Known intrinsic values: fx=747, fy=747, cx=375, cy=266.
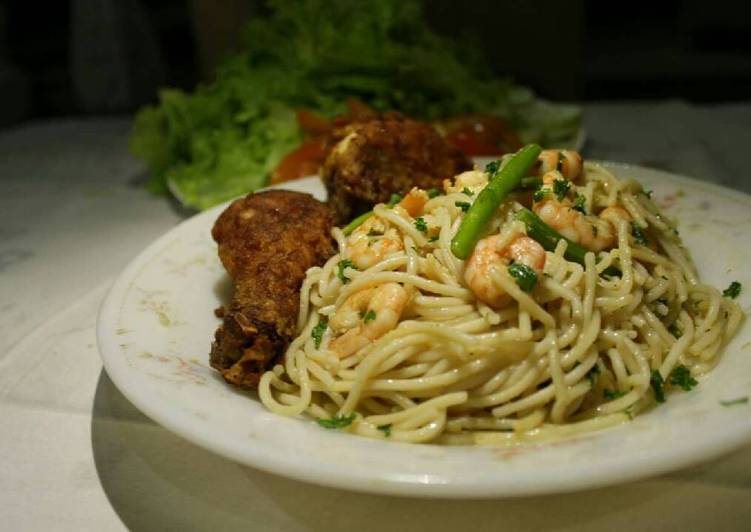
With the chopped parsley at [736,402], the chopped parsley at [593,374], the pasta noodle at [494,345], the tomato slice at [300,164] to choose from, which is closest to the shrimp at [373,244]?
the pasta noodle at [494,345]

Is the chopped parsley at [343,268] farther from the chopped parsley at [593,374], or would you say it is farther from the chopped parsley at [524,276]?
the chopped parsley at [593,374]

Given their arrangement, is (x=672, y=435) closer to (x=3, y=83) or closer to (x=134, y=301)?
(x=134, y=301)

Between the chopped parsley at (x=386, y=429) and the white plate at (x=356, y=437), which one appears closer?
the white plate at (x=356, y=437)

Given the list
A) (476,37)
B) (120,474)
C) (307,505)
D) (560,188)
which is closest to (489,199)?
(560,188)

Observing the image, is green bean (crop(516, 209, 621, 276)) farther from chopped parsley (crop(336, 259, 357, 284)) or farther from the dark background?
the dark background

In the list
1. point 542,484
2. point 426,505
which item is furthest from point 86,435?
point 542,484

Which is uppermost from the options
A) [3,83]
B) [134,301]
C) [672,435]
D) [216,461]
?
[672,435]

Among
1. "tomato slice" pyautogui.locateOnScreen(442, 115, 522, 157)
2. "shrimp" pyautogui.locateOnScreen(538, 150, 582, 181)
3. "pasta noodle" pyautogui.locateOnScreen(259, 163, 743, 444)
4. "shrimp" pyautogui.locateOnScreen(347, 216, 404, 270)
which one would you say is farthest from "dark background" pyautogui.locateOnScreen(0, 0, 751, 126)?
"pasta noodle" pyautogui.locateOnScreen(259, 163, 743, 444)
